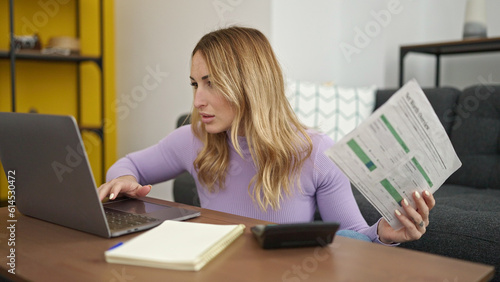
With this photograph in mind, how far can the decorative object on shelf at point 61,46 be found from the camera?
309 cm

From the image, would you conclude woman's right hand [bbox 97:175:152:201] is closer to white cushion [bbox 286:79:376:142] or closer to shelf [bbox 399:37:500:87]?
white cushion [bbox 286:79:376:142]

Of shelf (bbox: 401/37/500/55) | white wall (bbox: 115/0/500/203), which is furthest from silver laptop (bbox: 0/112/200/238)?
shelf (bbox: 401/37/500/55)

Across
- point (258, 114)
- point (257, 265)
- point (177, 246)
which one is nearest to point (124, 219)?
point (177, 246)

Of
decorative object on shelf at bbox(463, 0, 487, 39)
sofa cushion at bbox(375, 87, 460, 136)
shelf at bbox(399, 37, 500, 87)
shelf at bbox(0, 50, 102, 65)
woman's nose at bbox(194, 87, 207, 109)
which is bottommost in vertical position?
sofa cushion at bbox(375, 87, 460, 136)

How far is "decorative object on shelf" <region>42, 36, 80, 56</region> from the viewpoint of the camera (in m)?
3.09

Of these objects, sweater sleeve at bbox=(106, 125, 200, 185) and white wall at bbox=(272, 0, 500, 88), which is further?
white wall at bbox=(272, 0, 500, 88)

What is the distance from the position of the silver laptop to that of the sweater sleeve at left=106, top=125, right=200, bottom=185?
0.40 meters

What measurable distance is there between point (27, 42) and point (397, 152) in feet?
9.31

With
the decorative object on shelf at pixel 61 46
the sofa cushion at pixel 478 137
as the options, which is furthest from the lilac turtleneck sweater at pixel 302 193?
the decorative object on shelf at pixel 61 46

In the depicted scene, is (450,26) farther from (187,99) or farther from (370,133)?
(370,133)

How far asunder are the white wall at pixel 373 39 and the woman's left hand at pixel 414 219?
1757 millimetres

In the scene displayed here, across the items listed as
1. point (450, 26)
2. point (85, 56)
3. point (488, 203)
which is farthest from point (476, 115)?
point (85, 56)

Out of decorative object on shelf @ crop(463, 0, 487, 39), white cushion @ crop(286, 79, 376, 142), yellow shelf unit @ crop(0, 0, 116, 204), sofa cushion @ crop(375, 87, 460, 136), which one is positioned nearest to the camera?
sofa cushion @ crop(375, 87, 460, 136)

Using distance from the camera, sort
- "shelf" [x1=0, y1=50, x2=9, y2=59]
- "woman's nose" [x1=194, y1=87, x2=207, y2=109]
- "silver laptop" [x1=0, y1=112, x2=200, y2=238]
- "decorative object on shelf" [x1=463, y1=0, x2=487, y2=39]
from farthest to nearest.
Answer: "shelf" [x1=0, y1=50, x2=9, y2=59] < "decorative object on shelf" [x1=463, y1=0, x2=487, y2=39] < "woman's nose" [x1=194, y1=87, x2=207, y2=109] < "silver laptop" [x1=0, y1=112, x2=200, y2=238]
